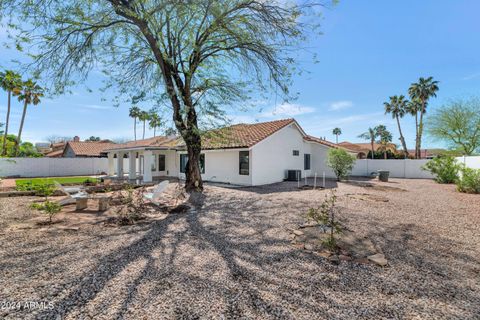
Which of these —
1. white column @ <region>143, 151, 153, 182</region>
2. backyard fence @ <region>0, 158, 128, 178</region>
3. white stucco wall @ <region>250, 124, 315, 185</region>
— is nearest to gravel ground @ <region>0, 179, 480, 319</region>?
white stucco wall @ <region>250, 124, 315, 185</region>

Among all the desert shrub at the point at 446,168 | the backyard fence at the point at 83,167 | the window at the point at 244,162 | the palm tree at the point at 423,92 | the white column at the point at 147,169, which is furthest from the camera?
the palm tree at the point at 423,92

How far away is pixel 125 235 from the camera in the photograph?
574cm

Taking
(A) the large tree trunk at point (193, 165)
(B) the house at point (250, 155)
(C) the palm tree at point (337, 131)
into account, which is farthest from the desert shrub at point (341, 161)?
(C) the palm tree at point (337, 131)

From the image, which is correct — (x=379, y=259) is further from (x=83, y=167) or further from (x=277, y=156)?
(x=83, y=167)

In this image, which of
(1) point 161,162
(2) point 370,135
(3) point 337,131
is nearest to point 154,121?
(1) point 161,162

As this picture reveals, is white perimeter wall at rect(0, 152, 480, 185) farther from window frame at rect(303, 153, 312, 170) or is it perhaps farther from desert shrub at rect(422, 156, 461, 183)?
desert shrub at rect(422, 156, 461, 183)

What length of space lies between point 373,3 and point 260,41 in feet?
15.7

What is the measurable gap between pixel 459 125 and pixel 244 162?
23085 mm

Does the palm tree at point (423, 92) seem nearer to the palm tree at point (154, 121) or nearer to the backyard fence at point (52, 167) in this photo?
the palm tree at point (154, 121)

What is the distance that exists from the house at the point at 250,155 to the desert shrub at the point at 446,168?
784 centimetres

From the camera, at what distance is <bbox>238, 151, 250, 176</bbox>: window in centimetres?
1554

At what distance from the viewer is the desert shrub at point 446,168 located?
55.7 feet

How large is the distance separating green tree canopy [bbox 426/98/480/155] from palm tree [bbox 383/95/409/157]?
11214 millimetres

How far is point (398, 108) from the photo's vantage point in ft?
119
